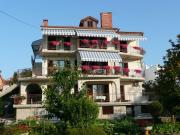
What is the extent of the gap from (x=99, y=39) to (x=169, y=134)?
23774 mm

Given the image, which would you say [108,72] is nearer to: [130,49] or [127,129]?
[130,49]

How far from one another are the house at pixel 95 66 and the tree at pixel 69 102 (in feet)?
66.8

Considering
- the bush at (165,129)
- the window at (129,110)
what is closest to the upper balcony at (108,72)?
the window at (129,110)

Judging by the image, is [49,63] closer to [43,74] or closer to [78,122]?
[43,74]

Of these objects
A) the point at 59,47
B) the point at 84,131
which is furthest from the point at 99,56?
the point at 84,131

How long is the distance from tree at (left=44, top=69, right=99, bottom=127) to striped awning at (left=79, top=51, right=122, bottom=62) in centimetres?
2215

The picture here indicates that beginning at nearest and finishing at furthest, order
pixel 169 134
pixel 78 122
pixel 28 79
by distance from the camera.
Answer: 1. pixel 78 122
2. pixel 169 134
3. pixel 28 79

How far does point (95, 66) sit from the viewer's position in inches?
2248

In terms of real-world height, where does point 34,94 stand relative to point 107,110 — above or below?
above

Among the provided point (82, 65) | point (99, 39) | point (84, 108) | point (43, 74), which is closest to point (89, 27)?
point (99, 39)

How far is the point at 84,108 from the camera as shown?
3250cm

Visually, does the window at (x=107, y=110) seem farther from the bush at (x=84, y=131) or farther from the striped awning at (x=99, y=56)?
the bush at (x=84, y=131)

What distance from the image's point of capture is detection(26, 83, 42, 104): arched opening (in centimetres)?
5506

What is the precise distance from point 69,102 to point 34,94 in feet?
81.2
